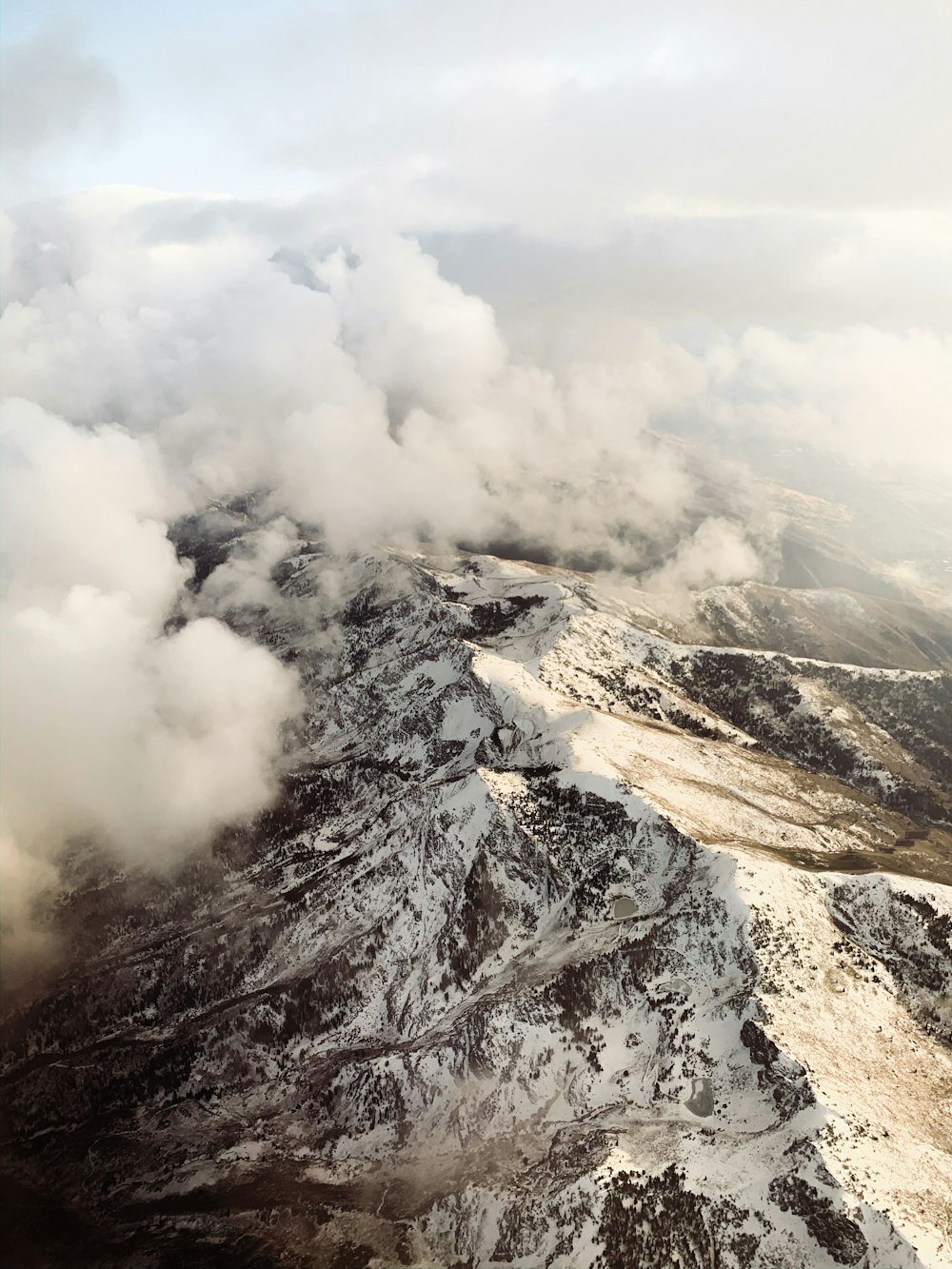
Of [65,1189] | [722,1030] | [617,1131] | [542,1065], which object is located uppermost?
[722,1030]

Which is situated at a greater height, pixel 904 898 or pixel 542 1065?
pixel 904 898

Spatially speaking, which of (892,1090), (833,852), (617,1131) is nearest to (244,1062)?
(617,1131)

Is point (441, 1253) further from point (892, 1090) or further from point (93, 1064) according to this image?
point (93, 1064)

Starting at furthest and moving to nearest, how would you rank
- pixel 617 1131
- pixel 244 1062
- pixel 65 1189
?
pixel 244 1062 < pixel 65 1189 < pixel 617 1131

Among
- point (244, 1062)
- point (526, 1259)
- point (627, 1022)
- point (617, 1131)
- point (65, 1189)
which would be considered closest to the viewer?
point (526, 1259)

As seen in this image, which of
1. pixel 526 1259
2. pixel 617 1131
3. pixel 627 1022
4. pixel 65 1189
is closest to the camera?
pixel 526 1259

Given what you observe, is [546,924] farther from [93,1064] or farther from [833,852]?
[93,1064]

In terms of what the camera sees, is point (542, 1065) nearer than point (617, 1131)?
No

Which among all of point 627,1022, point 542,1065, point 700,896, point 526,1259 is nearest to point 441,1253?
point 526,1259

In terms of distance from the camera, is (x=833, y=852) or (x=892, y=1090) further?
(x=833, y=852)
